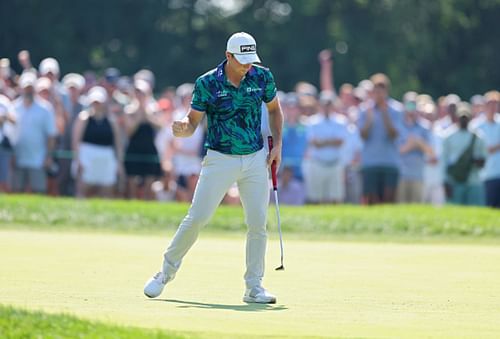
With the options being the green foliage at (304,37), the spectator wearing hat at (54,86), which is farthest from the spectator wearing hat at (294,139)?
the green foliage at (304,37)

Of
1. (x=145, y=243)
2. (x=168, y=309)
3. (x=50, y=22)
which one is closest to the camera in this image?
(x=168, y=309)

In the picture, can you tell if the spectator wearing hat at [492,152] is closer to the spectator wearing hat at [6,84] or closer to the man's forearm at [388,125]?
the man's forearm at [388,125]

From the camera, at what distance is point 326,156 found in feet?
77.5

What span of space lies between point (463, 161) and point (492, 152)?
1327mm

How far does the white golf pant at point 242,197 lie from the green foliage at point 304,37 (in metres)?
33.5

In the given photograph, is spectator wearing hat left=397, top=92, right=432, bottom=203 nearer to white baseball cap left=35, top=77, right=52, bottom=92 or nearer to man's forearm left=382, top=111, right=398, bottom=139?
man's forearm left=382, top=111, right=398, bottom=139

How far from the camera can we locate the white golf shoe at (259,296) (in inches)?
433

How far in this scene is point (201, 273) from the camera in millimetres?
13172

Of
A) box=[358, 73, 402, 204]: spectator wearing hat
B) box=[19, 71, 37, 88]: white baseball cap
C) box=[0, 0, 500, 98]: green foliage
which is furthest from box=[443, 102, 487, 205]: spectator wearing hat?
box=[0, 0, 500, 98]: green foliage

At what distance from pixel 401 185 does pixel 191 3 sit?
82.7 ft

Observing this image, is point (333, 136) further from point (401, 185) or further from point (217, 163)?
point (217, 163)

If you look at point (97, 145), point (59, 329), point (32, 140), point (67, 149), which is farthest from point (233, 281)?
point (67, 149)

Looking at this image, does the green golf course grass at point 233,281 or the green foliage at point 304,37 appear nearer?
the green golf course grass at point 233,281

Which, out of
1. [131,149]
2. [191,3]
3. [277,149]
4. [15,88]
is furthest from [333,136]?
[191,3]
